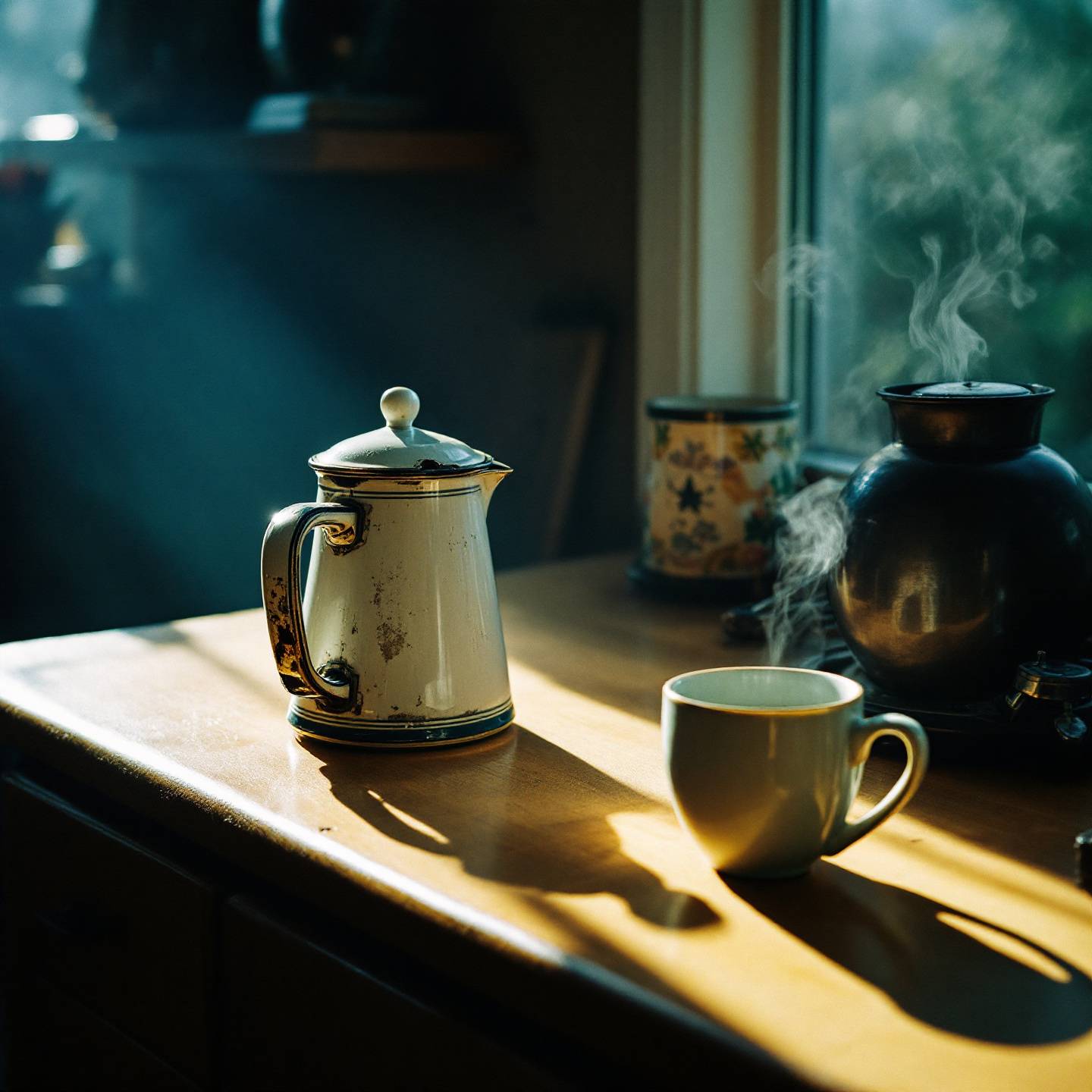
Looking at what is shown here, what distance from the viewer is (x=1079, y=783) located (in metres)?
0.79

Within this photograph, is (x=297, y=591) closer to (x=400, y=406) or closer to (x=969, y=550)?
(x=400, y=406)

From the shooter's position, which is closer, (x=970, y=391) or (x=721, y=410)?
(x=970, y=391)

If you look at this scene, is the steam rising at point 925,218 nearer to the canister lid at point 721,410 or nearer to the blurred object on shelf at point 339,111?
the canister lid at point 721,410

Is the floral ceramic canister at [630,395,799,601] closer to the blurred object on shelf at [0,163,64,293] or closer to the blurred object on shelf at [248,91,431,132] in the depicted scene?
the blurred object on shelf at [248,91,431,132]

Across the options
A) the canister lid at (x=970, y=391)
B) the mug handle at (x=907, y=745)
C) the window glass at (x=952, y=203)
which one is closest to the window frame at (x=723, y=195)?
the window glass at (x=952, y=203)

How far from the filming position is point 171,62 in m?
1.96

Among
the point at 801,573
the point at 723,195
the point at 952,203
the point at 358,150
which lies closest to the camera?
the point at 801,573

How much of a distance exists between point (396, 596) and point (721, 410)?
517 mm

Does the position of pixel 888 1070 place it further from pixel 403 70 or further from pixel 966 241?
pixel 403 70

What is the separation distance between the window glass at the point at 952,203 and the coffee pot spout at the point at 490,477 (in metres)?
0.50

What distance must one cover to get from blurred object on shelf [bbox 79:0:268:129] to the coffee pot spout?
1367mm

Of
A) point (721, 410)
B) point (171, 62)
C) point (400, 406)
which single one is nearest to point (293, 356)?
point (171, 62)

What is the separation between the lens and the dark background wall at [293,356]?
169cm

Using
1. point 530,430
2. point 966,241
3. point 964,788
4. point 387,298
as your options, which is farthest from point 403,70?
point 964,788
